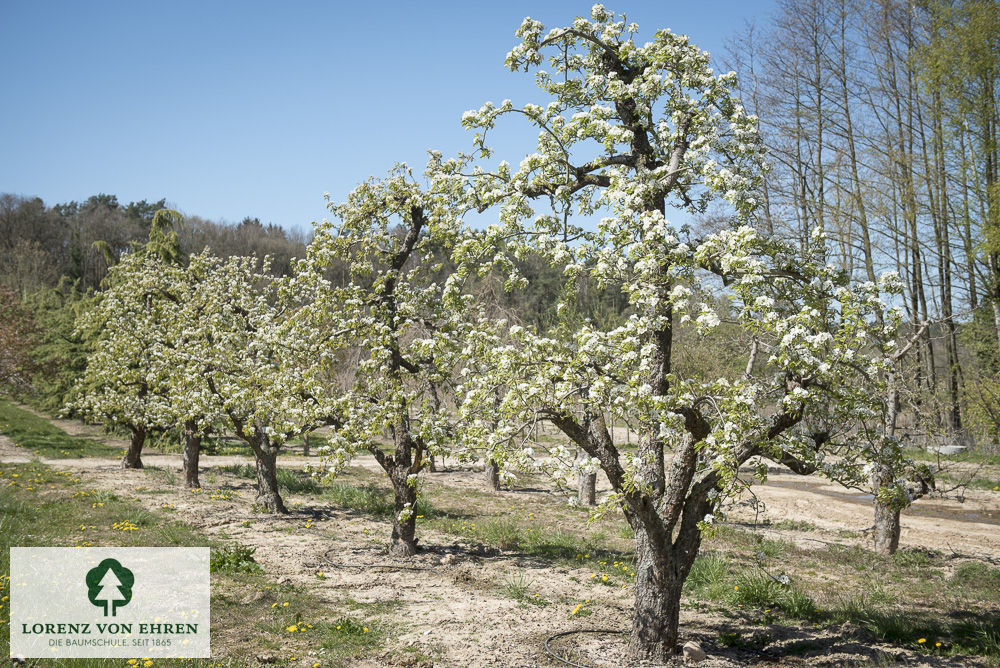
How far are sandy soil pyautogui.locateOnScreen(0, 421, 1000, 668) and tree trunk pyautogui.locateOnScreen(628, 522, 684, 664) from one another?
301mm

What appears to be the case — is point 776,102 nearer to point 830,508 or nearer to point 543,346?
point 830,508

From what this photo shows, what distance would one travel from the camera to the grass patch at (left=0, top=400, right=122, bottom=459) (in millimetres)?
21750

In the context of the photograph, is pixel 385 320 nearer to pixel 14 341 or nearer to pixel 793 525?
pixel 793 525

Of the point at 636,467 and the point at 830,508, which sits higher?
the point at 636,467

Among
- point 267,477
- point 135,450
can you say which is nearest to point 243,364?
point 267,477

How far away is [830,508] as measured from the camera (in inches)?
702

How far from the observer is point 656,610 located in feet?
20.5

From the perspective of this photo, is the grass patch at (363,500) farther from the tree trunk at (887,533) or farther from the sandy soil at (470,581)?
the tree trunk at (887,533)

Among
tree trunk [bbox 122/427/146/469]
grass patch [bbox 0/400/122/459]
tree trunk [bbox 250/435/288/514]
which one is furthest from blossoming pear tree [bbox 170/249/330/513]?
grass patch [bbox 0/400/122/459]

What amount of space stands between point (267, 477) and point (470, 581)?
19.8 ft

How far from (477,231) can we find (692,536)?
12.6 feet

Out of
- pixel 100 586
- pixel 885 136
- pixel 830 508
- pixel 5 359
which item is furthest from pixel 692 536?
pixel 5 359

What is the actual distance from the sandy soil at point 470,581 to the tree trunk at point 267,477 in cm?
43

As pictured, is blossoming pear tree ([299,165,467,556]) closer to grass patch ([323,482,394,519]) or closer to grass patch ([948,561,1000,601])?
grass patch ([323,482,394,519])
